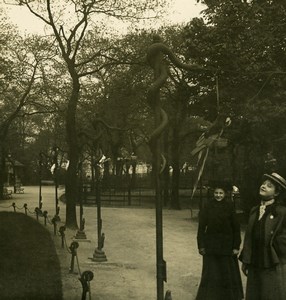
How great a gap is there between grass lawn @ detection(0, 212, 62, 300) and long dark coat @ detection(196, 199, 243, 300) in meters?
2.61

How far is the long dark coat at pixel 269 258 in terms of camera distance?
664 centimetres

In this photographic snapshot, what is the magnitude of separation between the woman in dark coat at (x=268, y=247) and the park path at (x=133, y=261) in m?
2.74

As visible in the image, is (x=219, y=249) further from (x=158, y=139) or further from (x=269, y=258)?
(x=158, y=139)

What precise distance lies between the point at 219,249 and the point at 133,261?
5.91m

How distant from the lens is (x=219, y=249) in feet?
25.9

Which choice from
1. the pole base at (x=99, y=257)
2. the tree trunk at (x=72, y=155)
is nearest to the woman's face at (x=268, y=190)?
Result: the pole base at (x=99, y=257)

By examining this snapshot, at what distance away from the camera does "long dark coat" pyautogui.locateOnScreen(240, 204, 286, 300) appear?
21.8 feet

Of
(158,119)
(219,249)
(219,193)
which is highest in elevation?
(158,119)

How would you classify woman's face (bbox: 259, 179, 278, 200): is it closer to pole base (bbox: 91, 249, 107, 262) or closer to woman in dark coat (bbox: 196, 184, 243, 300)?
woman in dark coat (bbox: 196, 184, 243, 300)

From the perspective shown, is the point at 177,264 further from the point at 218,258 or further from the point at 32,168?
the point at 32,168

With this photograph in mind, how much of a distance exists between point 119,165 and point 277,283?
1742 inches

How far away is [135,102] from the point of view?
34.6 m

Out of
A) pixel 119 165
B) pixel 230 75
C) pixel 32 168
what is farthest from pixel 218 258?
pixel 32 168

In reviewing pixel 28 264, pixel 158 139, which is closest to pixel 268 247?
pixel 158 139
